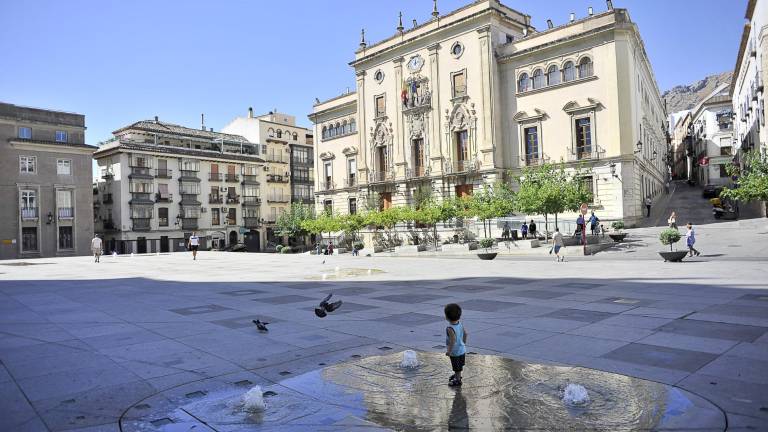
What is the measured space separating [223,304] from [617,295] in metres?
8.86

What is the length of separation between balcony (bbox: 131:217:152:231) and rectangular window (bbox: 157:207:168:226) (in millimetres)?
1238

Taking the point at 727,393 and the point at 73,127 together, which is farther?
the point at 73,127

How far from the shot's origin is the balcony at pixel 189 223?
58981mm

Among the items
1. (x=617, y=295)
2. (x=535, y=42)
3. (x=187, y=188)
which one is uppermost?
(x=535, y=42)

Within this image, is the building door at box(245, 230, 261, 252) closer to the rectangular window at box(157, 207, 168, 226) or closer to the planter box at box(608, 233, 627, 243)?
the rectangular window at box(157, 207, 168, 226)

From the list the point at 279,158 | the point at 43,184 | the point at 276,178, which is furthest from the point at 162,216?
the point at 279,158

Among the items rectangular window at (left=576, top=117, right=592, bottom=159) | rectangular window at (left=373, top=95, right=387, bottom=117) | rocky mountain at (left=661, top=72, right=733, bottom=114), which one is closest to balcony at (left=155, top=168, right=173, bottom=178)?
rectangular window at (left=373, top=95, right=387, bottom=117)

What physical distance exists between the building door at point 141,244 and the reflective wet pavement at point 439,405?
182 ft

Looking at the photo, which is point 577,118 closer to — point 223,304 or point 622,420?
point 223,304

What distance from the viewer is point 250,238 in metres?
66.1

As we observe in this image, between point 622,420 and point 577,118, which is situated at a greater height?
point 577,118

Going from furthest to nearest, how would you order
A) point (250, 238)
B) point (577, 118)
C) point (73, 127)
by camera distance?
1. point (250, 238)
2. point (73, 127)
3. point (577, 118)

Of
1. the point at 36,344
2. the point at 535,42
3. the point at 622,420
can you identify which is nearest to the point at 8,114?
the point at 535,42

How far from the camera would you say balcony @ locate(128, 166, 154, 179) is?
5522cm
